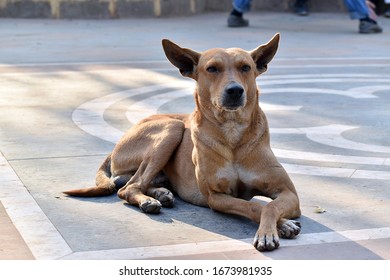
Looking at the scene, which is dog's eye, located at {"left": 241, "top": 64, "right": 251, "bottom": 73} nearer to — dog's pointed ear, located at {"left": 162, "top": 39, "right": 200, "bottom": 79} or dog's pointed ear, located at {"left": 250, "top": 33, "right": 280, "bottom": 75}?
dog's pointed ear, located at {"left": 250, "top": 33, "right": 280, "bottom": 75}

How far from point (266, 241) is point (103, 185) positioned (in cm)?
174

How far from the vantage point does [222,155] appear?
20.0 feet

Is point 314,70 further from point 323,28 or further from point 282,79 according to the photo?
point 323,28

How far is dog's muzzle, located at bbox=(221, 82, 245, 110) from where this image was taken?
19.1 ft

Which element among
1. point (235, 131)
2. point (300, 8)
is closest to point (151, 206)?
point (235, 131)

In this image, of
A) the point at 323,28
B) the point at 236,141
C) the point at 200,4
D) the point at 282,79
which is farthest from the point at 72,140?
the point at 200,4

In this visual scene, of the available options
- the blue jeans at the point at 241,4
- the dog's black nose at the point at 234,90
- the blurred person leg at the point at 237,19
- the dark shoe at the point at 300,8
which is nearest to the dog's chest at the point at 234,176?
the dog's black nose at the point at 234,90

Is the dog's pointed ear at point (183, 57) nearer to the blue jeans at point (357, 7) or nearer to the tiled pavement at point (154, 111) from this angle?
the tiled pavement at point (154, 111)

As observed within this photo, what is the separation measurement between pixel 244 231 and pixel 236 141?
66cm

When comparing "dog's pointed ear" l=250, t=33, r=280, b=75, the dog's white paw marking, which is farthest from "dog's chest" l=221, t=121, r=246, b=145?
the dog's white paw marking

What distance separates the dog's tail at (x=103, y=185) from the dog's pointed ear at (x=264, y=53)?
51.2 inches

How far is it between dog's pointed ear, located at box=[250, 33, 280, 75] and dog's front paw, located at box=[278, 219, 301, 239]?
1207 millimetres

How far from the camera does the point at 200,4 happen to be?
69.6ft

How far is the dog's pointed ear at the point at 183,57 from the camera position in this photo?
6.29 m
